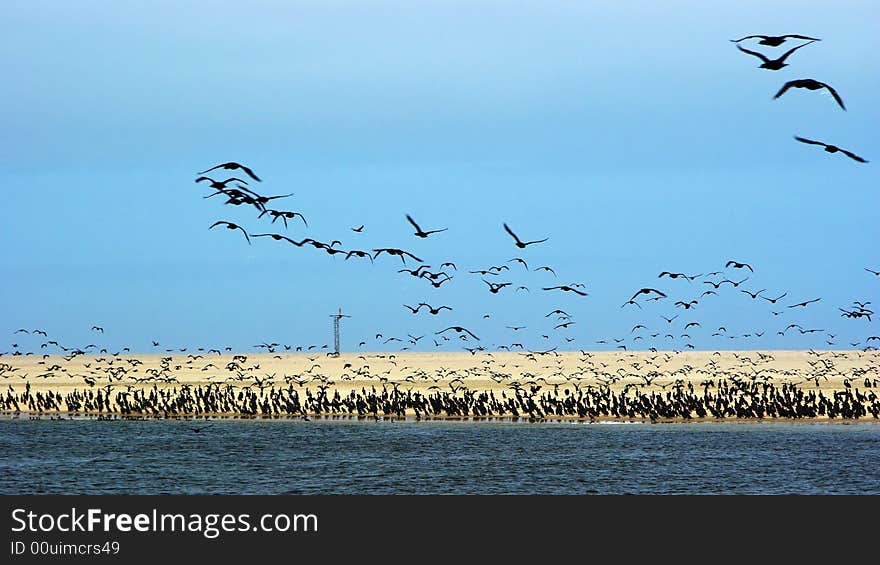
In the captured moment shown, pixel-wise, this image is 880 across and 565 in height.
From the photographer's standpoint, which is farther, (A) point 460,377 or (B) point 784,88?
(A) point 460,377

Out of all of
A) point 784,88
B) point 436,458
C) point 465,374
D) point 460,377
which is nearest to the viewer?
point 784,88

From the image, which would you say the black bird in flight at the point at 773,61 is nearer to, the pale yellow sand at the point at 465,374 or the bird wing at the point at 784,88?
the bird wing at the point at 784,88

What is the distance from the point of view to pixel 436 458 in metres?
55.3

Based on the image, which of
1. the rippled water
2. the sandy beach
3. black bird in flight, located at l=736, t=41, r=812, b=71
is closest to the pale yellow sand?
the sandy beach

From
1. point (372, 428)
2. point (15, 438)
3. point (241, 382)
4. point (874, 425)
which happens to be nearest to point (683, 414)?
point (874, 425)

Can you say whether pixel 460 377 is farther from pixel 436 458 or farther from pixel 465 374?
pixel 436 458

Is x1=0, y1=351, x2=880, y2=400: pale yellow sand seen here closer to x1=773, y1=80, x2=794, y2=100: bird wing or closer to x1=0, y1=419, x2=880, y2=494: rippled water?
x1=0, y1=419, x2=880, y2=494: rippled water

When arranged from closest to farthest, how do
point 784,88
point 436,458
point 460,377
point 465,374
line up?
point 784,88 < point 436,458 < point 460,377 < point 465,374

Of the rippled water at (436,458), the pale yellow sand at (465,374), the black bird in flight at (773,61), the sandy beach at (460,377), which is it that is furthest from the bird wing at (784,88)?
the pale yellow sand at (465,374)

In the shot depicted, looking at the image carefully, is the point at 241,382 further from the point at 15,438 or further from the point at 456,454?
the point at 456,454

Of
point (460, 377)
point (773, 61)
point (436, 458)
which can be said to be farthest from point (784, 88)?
point (460, 377)

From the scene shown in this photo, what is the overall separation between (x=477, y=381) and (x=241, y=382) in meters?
19.5

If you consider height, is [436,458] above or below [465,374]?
below

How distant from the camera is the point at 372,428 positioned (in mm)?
69000
